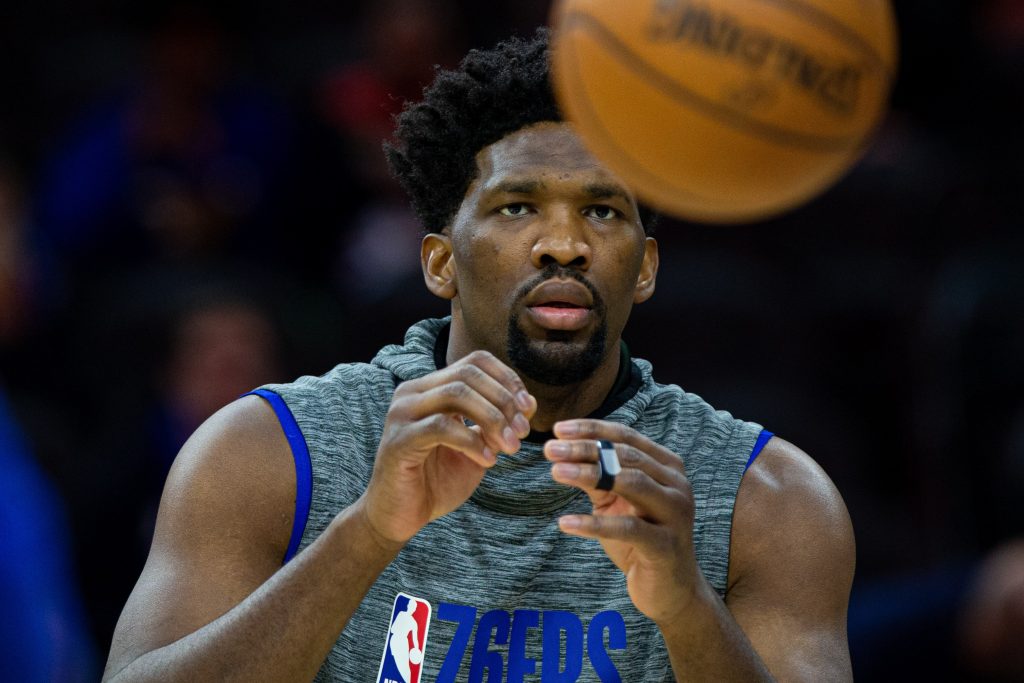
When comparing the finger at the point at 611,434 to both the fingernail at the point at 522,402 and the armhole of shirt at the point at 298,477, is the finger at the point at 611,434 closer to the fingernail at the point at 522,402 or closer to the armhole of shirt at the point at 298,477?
the fingernail at the point at 522,402

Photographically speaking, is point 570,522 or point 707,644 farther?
point 707,644

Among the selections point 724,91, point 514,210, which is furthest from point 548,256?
point 724,91

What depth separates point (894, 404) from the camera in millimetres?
7012

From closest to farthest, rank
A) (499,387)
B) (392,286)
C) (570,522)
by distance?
(570,522), (499,387), (392,286)

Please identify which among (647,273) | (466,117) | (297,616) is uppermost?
(466,117)

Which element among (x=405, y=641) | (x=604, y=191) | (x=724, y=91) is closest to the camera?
(x=724, y=91)

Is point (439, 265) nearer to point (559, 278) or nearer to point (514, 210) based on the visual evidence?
point (514, 210)

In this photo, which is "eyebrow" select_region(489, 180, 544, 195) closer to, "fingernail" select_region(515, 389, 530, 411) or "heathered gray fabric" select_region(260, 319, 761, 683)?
"heathered gray fabric" select_region(260, 319, 761, 683)

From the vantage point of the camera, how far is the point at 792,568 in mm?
3633

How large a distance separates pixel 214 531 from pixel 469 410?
78 cm

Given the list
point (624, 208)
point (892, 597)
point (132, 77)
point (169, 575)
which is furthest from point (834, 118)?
point (132, 77)

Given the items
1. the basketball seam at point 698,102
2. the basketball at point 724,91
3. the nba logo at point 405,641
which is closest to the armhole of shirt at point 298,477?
the nba logo at point 405,641

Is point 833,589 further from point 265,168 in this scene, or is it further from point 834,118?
point 265,168

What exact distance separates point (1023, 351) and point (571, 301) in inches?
131
